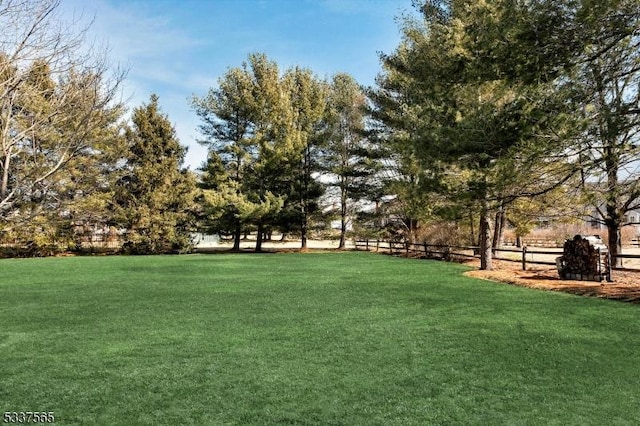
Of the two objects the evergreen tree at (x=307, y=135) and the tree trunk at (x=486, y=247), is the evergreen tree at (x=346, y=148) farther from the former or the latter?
the tree trunk at (x=486, y=247)

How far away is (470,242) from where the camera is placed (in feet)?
68.9

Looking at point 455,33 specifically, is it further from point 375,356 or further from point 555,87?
point 375,356

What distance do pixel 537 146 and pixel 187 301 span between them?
6.91 meters

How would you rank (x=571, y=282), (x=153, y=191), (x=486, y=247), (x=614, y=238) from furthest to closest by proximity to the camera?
(x=153, y=191) < (x=486, y=247) < (x=614, y=238) < (x=571, y=282)

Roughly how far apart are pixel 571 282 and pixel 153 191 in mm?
24440

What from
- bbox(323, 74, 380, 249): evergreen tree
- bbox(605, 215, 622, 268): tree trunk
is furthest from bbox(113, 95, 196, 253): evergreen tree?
bbox(605, 215, 622, 268): tree trunk

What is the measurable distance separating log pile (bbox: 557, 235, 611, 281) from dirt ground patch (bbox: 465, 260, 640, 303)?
27 centimetres

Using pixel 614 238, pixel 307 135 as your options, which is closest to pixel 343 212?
pixel 307 135

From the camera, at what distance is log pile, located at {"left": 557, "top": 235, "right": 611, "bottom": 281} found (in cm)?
→ 1073

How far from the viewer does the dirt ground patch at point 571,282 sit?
Answer: 893cm

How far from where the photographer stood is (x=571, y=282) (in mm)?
10758

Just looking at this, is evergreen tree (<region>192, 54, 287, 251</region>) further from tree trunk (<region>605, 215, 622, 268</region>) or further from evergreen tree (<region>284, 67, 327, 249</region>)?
tree trunk (<region>605, 215, 622, 268</region>)

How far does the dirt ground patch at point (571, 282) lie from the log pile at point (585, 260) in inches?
10.6

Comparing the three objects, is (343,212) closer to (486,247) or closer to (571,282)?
(486,247)
